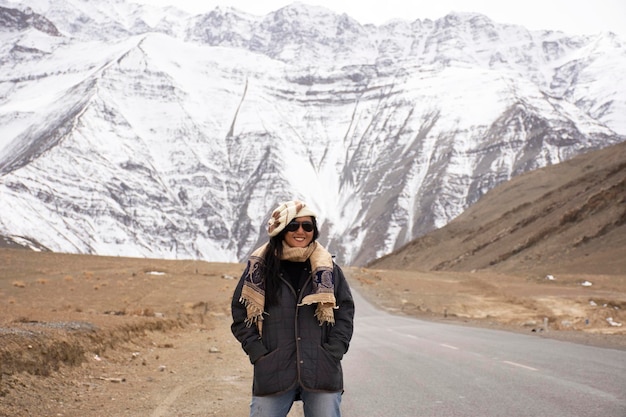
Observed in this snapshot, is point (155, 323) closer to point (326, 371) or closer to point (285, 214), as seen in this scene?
point (285, 214)

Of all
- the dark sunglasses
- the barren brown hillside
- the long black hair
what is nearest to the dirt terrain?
the long black hair

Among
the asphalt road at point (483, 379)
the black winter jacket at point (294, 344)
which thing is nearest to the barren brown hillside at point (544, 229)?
the asphalt road at point (483, 379)

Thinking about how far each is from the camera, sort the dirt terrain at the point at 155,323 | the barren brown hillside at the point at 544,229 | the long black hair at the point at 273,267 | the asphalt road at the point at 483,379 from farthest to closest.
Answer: the barren brown hillside at the point at 544,229
the dirt terrain at the point at 155,323
the asphalt road at the point at 483,379
the long black hair at the point at 273,267

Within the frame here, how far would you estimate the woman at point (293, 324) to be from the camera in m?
5.99

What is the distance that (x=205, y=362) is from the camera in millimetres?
16812

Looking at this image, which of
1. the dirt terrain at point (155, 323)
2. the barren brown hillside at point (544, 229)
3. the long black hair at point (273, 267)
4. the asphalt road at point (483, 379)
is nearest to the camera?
the long black hair at point (273, 267)

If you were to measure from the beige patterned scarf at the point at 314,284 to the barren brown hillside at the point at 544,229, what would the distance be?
61.2 metres

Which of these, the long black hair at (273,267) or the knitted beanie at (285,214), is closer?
the long black hair at (273,267)

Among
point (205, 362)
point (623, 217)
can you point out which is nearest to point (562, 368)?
point (205, 362)

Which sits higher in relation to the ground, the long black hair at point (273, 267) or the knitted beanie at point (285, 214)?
the knitted beanie at point (285, 214)

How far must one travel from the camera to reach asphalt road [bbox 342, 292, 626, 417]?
9.80 meters

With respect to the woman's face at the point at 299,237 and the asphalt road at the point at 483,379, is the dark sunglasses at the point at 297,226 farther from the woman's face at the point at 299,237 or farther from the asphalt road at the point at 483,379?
the asphalt road at the point at 483,379

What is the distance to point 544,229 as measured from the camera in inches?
3287

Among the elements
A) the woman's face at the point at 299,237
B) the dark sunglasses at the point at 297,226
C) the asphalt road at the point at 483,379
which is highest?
the dark sunglasses at the point at 297,226
